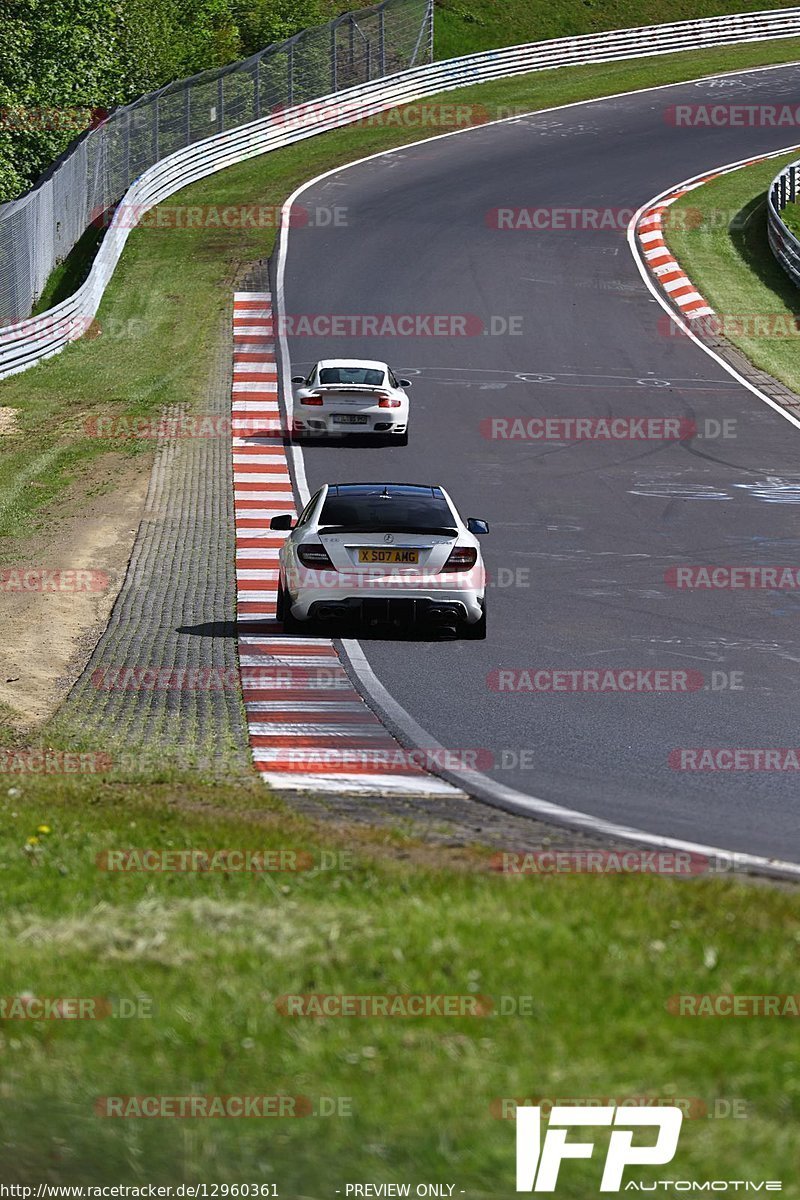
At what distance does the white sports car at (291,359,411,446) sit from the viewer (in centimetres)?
2742

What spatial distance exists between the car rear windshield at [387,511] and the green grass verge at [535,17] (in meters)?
51.9

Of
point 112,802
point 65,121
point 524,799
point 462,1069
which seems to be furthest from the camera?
point 65,121

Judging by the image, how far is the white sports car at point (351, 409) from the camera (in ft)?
90.0

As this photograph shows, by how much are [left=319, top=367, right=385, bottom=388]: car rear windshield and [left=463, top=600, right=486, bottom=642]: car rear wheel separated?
1296 cm

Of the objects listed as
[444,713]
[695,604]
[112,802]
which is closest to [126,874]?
[112,802]

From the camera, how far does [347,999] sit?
584 cm

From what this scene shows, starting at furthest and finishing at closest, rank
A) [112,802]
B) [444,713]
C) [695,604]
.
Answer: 1. [695,604]
2. [444,713]
3. [112,802]

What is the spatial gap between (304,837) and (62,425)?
22.1 m

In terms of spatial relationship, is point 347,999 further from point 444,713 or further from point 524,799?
point 444,713
